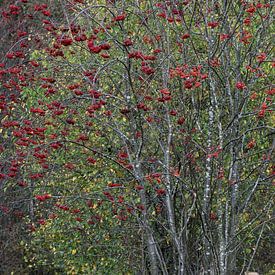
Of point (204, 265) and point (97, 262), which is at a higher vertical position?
point (204, 265)

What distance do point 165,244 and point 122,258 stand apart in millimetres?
1407

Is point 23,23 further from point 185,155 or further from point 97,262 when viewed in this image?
point 185,155

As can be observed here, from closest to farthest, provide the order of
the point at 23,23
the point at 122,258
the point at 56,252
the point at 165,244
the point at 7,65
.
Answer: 1. the point at 165,244
2. the point at 122,258
3. the point at 56,252
4. the point at 7,65
5. the point at 23,23

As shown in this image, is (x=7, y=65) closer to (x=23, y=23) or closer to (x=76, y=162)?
(x=23, y=23)

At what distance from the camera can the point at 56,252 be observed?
9000 mm

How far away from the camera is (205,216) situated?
5.19 meters

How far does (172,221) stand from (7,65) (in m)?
10.3

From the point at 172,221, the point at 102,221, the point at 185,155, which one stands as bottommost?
the point at 102,221

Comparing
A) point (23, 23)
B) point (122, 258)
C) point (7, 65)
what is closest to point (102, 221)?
point (122, 258)

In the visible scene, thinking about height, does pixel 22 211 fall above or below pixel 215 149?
below

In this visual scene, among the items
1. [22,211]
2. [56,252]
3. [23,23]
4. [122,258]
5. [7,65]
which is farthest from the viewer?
[23,23]

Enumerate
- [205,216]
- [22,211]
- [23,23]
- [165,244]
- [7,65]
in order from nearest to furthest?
[205,216], [165,244], [22,211], [7,65], [23,23]

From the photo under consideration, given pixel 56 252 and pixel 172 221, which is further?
pixel 56 252

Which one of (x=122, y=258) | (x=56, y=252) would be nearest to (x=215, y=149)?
(x=122, y=258)
